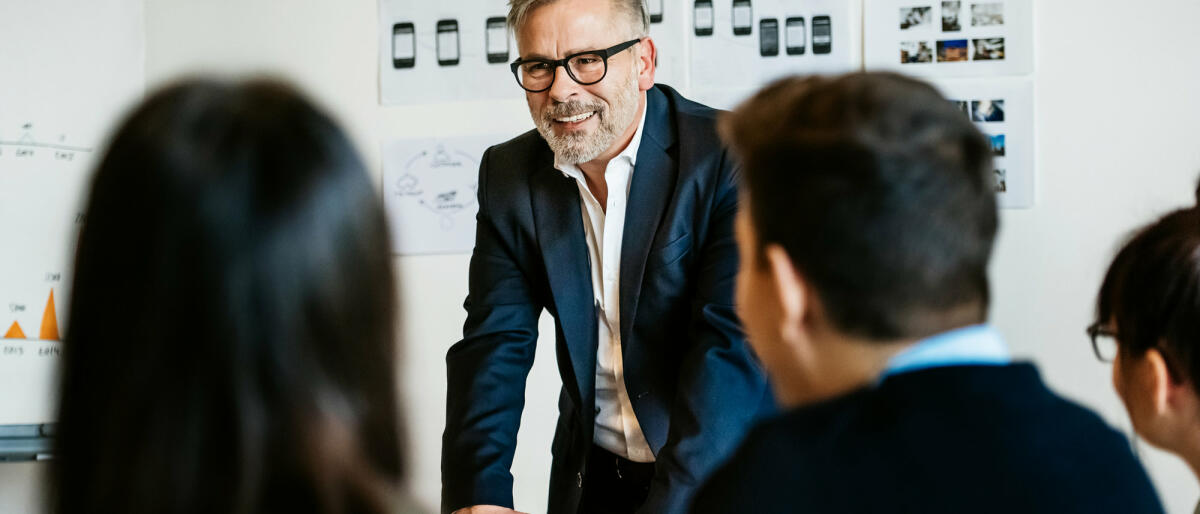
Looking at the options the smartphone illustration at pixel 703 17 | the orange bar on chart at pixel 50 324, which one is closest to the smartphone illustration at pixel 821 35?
the smartphone illustration at pixel 703 17

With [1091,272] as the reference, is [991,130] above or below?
above

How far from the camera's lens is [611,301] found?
6.01 ft

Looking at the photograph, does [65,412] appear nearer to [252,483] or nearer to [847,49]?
[252,483]

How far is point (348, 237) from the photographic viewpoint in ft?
2.06

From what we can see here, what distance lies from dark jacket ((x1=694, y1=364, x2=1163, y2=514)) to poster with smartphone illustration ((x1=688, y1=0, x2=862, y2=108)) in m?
2.11

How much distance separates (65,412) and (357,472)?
18cm

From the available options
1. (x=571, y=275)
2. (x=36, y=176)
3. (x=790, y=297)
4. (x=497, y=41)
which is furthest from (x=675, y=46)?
(x=790, y=297)

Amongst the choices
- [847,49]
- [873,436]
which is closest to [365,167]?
[873,436]

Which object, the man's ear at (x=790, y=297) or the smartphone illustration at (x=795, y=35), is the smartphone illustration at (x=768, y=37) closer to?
the smartphone illustration at (x=795, y=35)

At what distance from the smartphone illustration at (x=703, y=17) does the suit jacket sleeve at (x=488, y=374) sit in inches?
45.0

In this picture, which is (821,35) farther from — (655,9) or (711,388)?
(711,388)

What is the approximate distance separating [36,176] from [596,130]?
1873mm

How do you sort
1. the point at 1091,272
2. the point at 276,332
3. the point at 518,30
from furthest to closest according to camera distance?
the point at 1091,272 < the point at 518,30 < the point at 276,332

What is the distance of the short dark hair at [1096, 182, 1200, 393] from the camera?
1.20 m
